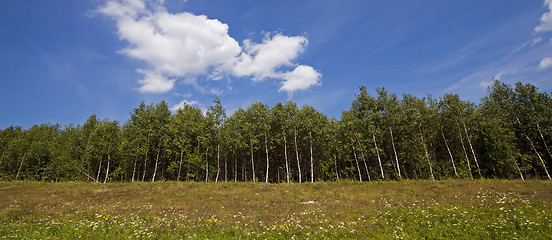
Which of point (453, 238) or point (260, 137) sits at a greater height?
point (260, 137)

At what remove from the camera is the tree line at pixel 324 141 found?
124 ft

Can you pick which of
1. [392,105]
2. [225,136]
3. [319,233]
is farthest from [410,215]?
[225,136]

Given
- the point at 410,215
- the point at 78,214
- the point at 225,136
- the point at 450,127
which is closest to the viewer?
the point at 410,215

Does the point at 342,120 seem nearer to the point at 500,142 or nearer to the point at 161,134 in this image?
the point at 500,142

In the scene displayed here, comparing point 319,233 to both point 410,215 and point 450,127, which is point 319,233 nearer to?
point 410,215

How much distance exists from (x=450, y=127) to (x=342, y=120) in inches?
769

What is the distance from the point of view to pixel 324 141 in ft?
157

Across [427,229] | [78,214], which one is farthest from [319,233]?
[78,214]

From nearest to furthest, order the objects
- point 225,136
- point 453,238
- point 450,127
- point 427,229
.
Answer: point 453,238, point 427,229, point 450,127, point 225,136

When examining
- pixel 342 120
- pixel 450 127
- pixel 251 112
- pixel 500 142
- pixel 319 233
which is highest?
pixel 251 112

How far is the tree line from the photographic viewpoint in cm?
3769

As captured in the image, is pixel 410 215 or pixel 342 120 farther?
pixel 342 120

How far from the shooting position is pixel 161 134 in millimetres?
45812

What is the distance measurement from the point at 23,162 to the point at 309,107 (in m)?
67.9
